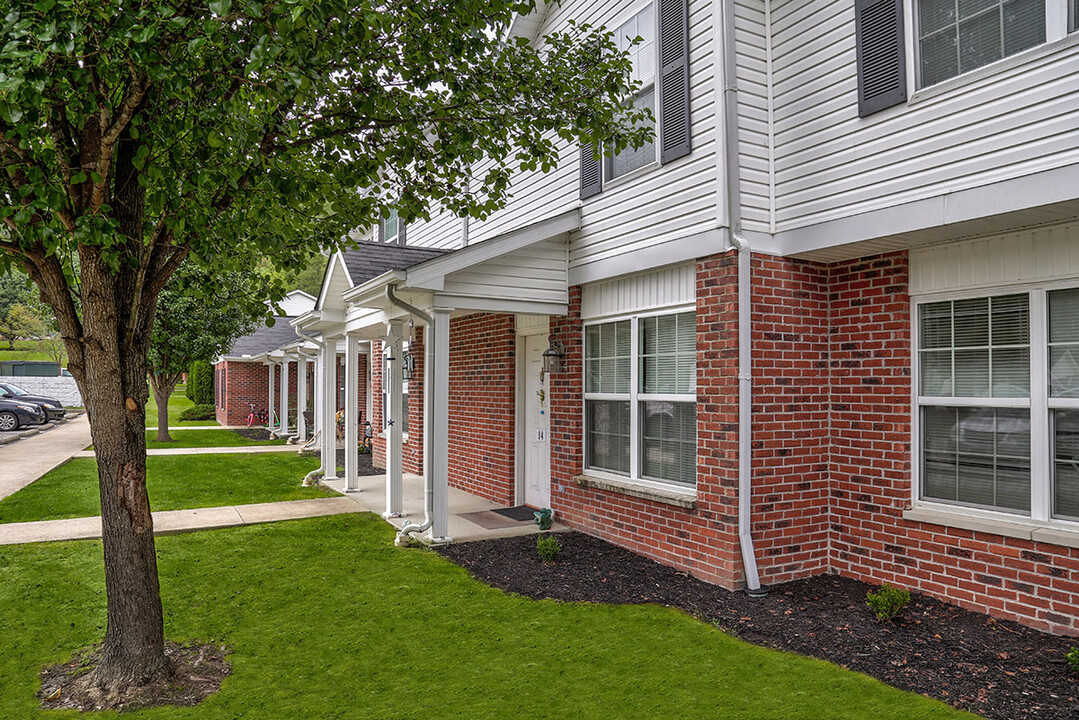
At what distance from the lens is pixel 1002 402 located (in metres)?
5.05

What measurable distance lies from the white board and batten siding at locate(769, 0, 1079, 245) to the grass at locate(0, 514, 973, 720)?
11.1ft

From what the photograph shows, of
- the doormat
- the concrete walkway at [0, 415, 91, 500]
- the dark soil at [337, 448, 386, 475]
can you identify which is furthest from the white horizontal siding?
the concrete walkway at [0, 415, 91, 500]

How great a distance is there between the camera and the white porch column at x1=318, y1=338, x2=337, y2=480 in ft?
39.4

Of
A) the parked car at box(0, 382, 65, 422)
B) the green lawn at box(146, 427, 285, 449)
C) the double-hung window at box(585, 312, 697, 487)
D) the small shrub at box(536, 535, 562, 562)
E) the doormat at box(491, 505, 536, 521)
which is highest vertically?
the double-hung window at box(585, 312, 697, 487)

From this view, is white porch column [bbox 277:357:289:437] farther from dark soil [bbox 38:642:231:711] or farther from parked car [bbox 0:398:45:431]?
dark soil [bbox 38:642:231:711]

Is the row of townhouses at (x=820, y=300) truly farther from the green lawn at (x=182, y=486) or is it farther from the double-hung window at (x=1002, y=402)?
the green lawn at (x=182, y=486)

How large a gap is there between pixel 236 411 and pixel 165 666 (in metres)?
23.2

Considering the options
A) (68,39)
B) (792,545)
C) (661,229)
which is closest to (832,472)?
(792,545)

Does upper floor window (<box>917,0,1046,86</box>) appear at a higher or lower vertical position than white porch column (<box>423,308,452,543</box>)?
higher

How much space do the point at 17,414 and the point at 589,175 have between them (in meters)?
23.7

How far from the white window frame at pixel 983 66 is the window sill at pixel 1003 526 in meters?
3.07

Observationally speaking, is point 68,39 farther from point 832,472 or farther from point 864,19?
point 832,472

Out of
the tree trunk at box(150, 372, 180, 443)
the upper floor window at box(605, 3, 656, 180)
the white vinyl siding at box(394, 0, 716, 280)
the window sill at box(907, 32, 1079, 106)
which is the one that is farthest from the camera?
the tree trunk at box(150, 372, 180, 443)

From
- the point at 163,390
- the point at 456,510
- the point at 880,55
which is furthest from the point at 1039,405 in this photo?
the point at 163,390
